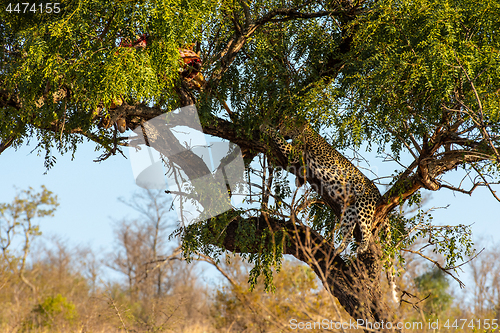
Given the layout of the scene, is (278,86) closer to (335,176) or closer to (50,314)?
(335,176)

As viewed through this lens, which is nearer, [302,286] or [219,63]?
[219,63]

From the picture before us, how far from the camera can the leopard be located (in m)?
6.70

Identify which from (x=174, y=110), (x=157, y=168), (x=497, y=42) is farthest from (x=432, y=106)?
(x=157, y=168)

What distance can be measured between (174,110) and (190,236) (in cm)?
196

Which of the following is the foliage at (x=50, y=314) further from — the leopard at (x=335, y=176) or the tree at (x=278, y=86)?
the leopard at (x=335, y=176)

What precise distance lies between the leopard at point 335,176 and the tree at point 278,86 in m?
0.18

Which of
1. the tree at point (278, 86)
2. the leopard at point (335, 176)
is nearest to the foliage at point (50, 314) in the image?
the tree at point (278, 86)

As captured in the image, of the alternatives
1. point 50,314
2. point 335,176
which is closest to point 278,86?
point 335,176

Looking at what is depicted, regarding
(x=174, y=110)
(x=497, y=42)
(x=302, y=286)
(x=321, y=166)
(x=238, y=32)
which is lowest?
(x=302, y=286)

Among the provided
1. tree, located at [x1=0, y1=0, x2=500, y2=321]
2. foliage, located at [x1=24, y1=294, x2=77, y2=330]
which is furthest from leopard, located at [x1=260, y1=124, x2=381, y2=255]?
foliage, located at [x1=24, y1=294, x2=77, y2=330]

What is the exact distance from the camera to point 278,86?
21.0 feet

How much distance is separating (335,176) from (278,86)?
5.59 ft

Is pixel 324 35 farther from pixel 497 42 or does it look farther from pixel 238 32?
pixel 497 42

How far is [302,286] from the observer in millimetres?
11000
